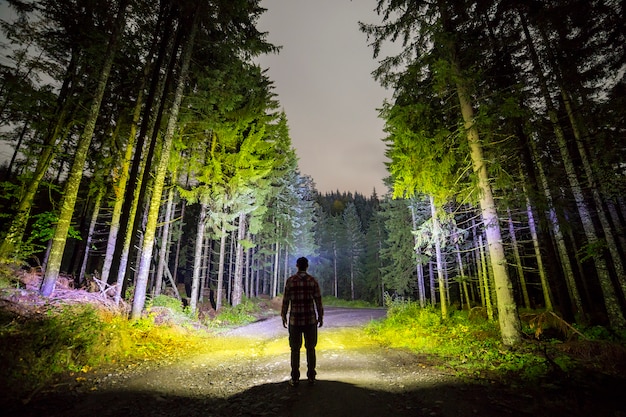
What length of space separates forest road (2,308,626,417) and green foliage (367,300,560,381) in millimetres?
631

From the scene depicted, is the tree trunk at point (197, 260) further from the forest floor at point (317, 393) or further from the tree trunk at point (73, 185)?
the forest floor at point (317, 393)

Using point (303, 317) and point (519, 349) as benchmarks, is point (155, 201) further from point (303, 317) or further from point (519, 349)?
point (519, 349)

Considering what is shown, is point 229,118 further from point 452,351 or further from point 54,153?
point 452,351

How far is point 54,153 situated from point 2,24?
5218 mm

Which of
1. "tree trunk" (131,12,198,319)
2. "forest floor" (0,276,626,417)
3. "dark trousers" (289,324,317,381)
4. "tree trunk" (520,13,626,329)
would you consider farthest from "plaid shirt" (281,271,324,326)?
"tree trunk" (520,13,626,329)

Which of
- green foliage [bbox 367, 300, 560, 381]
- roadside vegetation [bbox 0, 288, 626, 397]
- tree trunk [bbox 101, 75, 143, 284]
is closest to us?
roadside vegetation [bbox 0, 288, 626, 397]

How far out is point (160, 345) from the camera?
26.8 feet

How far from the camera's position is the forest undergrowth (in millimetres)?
5051

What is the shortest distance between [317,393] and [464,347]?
524 centimetres

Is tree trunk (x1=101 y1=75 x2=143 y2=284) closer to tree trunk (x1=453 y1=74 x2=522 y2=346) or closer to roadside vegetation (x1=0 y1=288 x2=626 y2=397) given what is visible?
roadside vegetation (x1=0 y1=288 x2=626 y2=397)

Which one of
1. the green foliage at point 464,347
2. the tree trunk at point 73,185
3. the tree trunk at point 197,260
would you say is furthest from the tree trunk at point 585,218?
the tree trunk at point 73,185

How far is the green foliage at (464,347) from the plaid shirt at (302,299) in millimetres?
3543

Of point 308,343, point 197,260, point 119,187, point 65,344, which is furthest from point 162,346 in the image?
point 119,187

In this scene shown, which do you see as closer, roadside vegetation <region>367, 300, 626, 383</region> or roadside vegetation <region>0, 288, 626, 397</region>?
roadside vegetation <region>0, 288, 626, 397</region>
